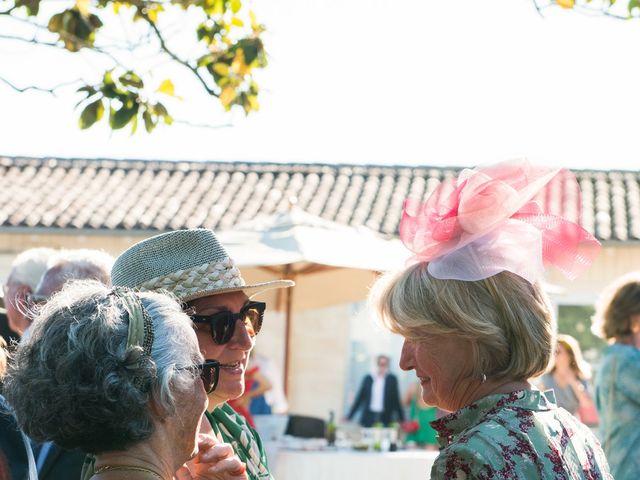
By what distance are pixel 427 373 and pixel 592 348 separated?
59.0ft

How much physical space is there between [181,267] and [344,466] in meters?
5.88

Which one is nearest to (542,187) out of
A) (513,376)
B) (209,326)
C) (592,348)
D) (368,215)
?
(513,376)

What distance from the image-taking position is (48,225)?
844 inches

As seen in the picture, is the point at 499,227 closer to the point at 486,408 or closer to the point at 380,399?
the point at 486,408

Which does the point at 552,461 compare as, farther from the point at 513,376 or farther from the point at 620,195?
the point at 620,195

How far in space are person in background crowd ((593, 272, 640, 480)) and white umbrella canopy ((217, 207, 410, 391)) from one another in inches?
87.9

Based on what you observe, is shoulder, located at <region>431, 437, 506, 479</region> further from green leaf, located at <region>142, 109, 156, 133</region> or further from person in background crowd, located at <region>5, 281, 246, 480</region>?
green leaf, located at <region>142, 109, 156, 133</region>

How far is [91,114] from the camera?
5.45 metres

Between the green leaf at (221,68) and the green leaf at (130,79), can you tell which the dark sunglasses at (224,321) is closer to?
the green leaf at (130,79)

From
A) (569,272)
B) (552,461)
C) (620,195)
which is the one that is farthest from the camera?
(620,195)

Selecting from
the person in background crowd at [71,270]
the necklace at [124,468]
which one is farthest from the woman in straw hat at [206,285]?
the person in background crowd at [71,270]

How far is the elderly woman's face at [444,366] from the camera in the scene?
8.34 ft

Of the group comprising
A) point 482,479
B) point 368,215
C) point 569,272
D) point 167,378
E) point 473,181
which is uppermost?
point 473,181

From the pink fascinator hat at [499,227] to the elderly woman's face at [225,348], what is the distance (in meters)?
0.60
